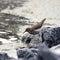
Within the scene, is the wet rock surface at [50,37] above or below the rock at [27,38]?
above

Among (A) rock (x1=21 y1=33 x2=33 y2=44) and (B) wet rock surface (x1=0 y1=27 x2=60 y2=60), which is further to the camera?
(A) rock (x1=21 y1=33 x2=33 y2=44)

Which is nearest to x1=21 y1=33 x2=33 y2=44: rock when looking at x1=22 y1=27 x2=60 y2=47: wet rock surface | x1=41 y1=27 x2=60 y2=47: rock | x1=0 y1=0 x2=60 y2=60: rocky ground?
x1=0 y1=0 x2=60 y2=60: rocky ground

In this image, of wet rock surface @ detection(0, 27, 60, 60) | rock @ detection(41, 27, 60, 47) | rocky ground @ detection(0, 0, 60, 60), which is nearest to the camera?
rocky ground @ detection(0, 0, 60, 60)

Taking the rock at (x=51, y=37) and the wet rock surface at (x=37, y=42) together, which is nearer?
the wet rock surface at (x=37, y=42)

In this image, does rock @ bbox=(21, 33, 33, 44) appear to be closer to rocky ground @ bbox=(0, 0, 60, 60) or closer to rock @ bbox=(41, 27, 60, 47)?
rocky ground @ bbox=(0, 0, 60, 60)

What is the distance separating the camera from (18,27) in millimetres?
10094

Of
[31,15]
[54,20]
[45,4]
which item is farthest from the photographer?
[45,4]

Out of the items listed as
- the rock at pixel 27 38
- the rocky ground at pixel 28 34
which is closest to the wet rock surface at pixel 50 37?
the rocky ground at pixel 28 34

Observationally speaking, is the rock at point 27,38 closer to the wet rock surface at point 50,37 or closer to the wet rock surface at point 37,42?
the wet rock surface at point 37,42

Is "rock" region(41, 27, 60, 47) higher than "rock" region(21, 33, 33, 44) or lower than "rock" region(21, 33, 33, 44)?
higher

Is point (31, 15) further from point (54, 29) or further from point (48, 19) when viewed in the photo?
point (54, 29)

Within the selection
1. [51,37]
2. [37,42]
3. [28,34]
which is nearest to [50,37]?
[51,37]

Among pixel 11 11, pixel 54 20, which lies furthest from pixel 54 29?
pixel 11 11

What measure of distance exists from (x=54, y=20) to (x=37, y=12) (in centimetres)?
210
